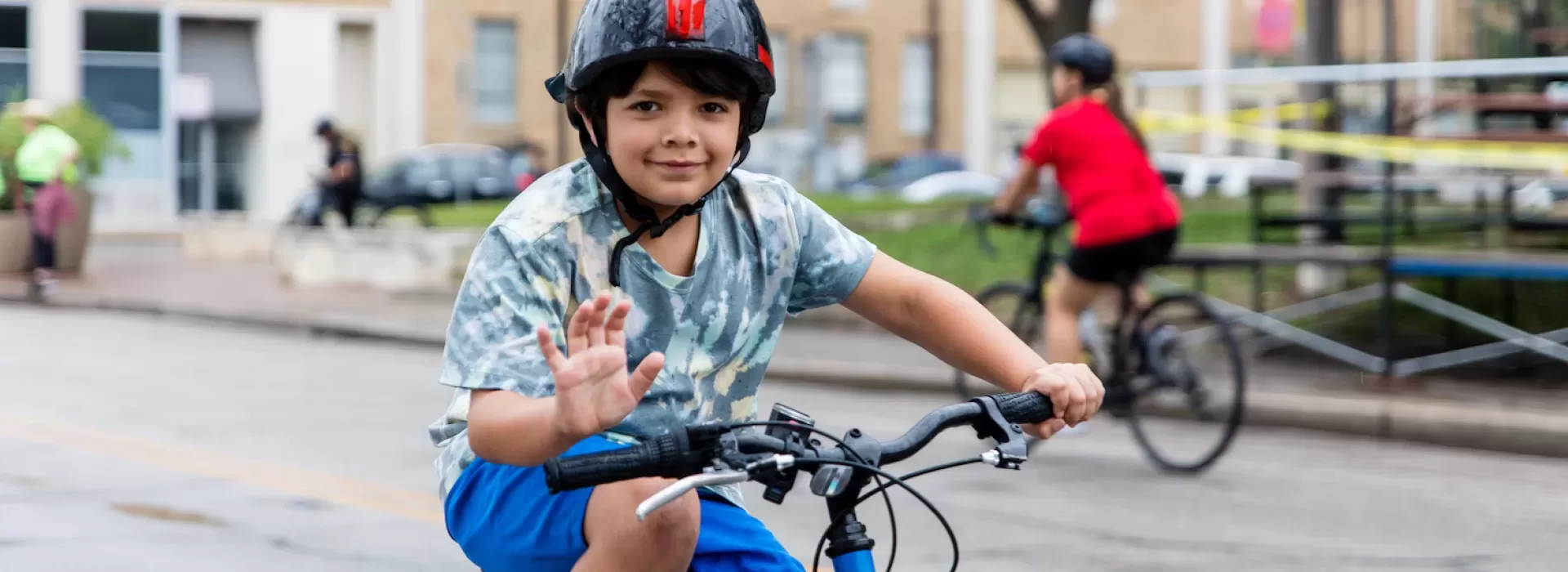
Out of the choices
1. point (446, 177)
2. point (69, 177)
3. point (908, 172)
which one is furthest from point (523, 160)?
point (69, 177)

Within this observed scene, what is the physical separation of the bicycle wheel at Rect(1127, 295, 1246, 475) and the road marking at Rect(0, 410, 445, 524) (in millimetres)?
2951

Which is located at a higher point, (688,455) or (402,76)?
(402,76)

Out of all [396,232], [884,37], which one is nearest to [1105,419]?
[396,232]

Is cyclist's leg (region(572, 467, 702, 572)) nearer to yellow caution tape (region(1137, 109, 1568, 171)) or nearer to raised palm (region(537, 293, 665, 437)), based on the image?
raised palm (region(537, 293, 665, 437))

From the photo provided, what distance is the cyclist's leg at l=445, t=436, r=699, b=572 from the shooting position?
222cm

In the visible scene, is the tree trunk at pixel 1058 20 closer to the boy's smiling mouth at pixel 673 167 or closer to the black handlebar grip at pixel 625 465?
the boy's smiling mouth at pixel 673 167

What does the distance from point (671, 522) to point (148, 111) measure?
38088 millimetres

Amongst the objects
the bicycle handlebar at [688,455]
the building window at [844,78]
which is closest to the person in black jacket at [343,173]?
the bicycle handlebar at [688,455]

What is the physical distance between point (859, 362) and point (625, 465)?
957 cm

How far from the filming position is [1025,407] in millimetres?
2348

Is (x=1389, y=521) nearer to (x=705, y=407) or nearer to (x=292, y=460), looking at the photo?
(x=292, y=460)

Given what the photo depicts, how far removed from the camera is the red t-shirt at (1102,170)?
790 cm

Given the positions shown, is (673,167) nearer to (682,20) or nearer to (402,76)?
(682,20)

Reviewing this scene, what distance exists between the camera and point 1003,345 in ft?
8.38
